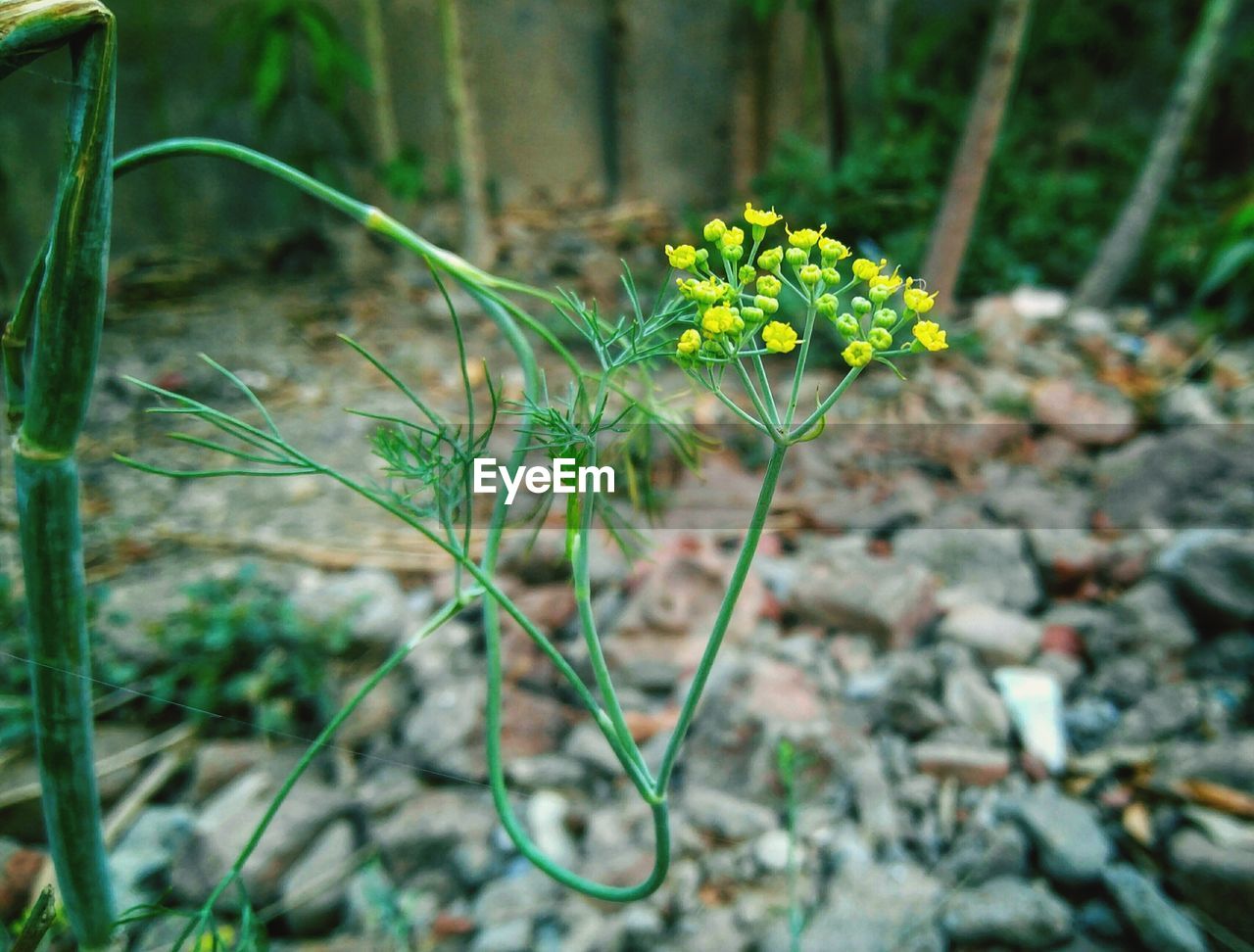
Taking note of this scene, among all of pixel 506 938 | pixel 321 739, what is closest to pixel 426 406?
pixel 321 739

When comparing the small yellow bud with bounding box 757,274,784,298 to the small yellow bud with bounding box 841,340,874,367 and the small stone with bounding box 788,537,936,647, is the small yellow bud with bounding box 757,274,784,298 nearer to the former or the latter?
the small yellow bud with bounding box 841,340,874,367

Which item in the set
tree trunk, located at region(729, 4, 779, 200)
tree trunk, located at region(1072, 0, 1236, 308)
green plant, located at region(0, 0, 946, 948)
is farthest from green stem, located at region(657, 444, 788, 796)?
tree trunk, located at region(729, 4, 779, 200)

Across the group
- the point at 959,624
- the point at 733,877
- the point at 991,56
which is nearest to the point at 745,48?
the point at 991,56

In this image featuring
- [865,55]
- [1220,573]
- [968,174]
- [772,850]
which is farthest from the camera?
[865,55]

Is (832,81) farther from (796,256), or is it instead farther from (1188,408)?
(796,256)

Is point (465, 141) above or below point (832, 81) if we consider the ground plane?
below

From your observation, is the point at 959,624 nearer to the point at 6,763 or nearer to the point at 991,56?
the point at 6,763

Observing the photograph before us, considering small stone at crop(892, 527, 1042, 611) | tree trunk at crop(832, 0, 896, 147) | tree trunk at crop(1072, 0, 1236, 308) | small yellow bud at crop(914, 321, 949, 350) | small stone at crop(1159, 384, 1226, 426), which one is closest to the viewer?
small yellow bud at crop(914, 321, 949, 350)
